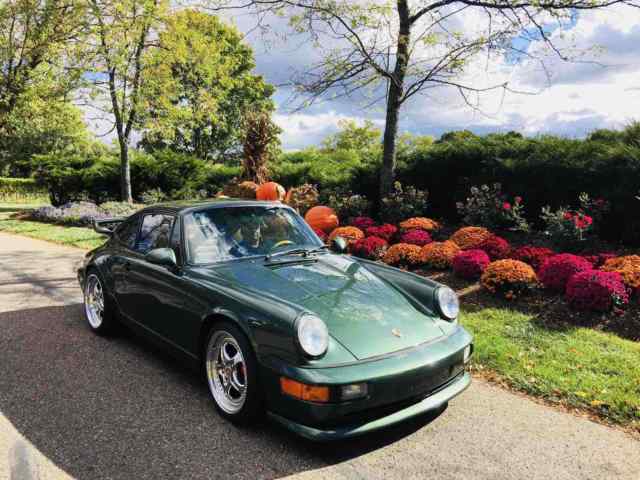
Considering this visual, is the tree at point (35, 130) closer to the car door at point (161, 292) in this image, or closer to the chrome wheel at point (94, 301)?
the chrome wheel at point (94, 301)

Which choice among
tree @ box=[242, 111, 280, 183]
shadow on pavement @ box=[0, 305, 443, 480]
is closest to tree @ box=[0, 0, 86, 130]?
tree @ box=[242, 111, 280, 183]

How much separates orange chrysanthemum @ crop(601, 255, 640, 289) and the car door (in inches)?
194

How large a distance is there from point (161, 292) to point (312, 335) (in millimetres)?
1628

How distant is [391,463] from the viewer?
2789mm

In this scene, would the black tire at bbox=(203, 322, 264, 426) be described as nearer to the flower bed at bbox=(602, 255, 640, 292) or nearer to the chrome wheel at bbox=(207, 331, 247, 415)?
the chrome wheel at bbox=(207, 331, 247, 415)

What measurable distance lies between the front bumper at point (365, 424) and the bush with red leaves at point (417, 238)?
208 inches

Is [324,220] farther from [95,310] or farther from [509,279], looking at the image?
[95,310]

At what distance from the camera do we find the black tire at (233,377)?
2968 mm

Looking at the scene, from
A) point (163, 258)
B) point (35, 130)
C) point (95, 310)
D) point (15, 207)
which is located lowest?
point (15, 207)

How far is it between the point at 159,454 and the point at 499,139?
9105 millimetres

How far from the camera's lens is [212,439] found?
9.91 ft

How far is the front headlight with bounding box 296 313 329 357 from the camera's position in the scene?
2.77m

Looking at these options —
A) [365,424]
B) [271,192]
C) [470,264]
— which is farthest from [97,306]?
[271,192]

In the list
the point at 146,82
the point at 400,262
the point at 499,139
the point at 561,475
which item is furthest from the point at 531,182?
the point at 146,82
